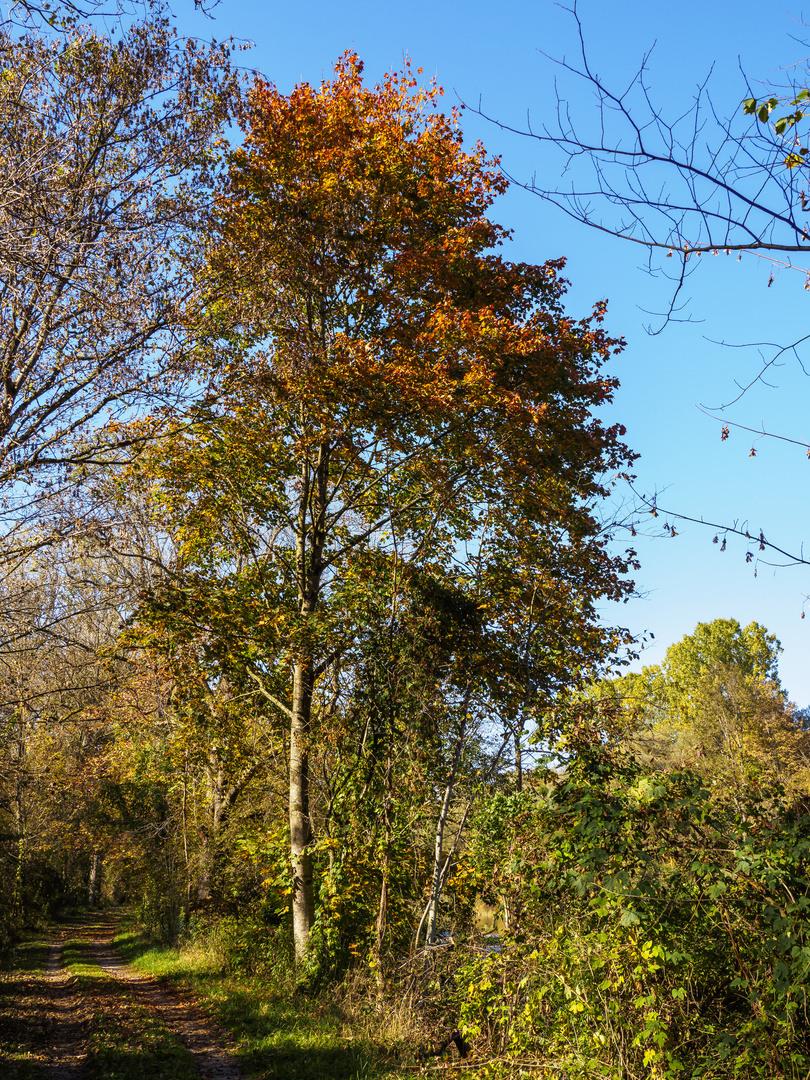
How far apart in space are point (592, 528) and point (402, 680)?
11.8 feet

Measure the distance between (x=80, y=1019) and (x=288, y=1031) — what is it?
12.8ft

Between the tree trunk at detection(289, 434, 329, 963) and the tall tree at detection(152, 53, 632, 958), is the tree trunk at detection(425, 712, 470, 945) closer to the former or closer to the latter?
the tall tree at detection(152, 53, 632, 958)

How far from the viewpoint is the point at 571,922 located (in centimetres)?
565

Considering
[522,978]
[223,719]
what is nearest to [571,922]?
[522,978]

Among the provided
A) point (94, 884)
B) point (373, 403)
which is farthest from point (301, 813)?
point (94, 884)

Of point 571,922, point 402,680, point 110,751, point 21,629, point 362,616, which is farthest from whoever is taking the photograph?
point 110,751

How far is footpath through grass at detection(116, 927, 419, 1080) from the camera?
22.5 ft

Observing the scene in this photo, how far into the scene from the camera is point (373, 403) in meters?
11.1

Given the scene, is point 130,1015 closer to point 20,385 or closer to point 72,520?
point 72,520

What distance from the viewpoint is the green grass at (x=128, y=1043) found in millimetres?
7105

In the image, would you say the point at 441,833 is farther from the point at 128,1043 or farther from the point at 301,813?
the point at 128,1043

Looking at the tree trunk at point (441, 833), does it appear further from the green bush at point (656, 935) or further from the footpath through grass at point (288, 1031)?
the green bush at point (656, 935)

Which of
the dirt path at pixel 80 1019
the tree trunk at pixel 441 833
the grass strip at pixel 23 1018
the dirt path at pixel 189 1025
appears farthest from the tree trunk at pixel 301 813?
the grass strip at pixel 23 1018

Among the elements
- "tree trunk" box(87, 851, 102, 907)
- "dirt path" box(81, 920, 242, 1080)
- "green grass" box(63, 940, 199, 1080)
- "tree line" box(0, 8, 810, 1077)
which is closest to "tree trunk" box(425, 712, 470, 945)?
"tree line" box(0, 8, 810, 1077)
